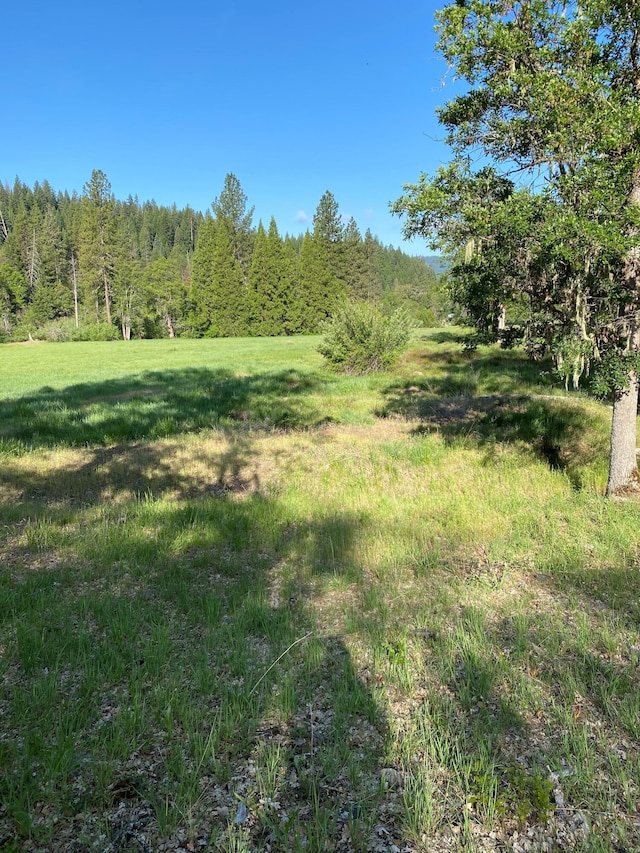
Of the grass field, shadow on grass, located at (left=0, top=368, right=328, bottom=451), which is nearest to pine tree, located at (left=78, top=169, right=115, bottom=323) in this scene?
shadow on grass, located at (left=0, top=368, right=328, bottom=451)

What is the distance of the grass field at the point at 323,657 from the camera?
2248 mm

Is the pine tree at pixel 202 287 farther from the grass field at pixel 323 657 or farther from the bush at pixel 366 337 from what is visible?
the grass field at pixel 323 657

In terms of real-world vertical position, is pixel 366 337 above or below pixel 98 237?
below

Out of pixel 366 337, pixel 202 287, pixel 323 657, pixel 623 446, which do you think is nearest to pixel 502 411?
pixel 623 446

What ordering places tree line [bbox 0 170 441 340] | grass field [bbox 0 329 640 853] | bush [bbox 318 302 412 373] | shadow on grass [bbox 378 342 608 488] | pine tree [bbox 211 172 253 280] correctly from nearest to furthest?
1. grass field [bbox 0 329 640 853]
2. shadow on grass [bbox 378 342 608 488]
3. bush [bbox 318 302 412 373]
4. tree line [bbox 0 170 441 340]
5. pine tree [bbox 211 172 253 280]

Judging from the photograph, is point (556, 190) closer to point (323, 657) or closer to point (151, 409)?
point (323, 657)

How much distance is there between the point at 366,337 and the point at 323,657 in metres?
21.0

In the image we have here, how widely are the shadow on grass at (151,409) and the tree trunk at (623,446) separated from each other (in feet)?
26.0

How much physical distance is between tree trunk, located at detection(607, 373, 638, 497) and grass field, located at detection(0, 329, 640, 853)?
1.29 ft

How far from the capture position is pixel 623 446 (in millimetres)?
6156

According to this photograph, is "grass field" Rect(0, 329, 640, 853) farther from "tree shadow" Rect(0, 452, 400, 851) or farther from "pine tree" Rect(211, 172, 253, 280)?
"pine tree" Rect(211, 172, 253, 280)

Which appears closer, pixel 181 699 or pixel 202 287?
pixel 181 699

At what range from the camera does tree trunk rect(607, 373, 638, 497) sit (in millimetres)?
6008

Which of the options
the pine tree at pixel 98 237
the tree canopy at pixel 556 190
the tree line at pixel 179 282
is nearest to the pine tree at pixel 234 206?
the tree line at pixel 179 282
